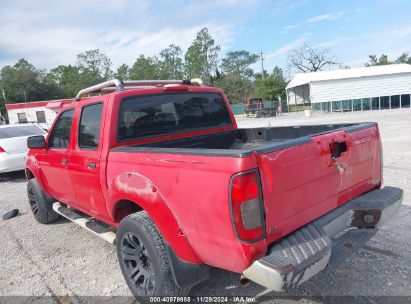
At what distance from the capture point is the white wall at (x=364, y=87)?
107 feet

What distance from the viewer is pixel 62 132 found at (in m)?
4.46

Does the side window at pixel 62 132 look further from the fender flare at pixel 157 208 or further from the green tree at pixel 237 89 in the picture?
the green tree at pixel 237 89

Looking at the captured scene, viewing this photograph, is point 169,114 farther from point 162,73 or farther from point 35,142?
point 162,73

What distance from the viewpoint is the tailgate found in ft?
7.52

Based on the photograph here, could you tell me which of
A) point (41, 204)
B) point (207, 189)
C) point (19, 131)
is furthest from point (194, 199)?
point (19, 131)

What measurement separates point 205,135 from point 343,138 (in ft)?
5.83

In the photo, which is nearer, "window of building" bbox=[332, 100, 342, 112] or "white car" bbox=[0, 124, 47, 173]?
"white car" bbox=[0, 124, 47, 173]

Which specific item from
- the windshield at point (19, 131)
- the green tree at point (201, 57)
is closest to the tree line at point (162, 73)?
the green tree at point (201, 57)

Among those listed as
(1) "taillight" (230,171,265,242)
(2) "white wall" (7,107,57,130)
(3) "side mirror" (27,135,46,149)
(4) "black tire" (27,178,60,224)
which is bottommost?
(4) "black tire" (27,178,60,224)

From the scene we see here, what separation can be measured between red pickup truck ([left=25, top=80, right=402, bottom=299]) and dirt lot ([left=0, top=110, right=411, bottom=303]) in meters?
0.47

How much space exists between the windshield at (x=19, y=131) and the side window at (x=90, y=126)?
21.7 ft

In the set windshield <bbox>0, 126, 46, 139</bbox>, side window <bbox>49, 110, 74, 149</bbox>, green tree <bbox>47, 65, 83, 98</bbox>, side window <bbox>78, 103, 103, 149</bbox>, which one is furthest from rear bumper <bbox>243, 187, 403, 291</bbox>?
green tree <bbox>47, 65, 83, 98</bbox>

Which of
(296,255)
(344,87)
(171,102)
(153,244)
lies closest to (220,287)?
(153,244)

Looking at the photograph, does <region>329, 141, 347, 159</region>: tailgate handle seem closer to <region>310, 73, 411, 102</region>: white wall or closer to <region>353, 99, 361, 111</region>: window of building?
<region>310, 73, 411, 102</region>: white wall
